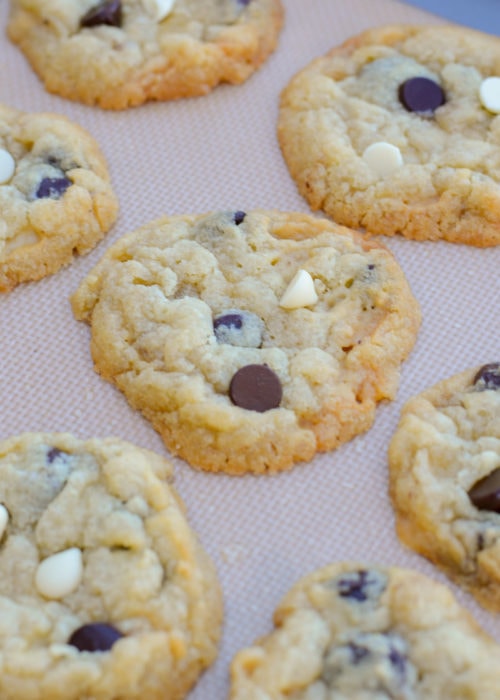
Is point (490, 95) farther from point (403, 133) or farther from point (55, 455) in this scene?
point (55, 455)

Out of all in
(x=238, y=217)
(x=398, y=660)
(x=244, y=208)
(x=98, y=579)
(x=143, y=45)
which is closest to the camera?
(x=398, y=660)

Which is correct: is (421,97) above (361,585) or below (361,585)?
above

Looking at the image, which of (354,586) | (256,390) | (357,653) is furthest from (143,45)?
(357,653)

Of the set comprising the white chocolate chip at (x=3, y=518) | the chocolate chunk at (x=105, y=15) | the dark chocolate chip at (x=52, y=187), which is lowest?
the white chocolate chip at (x=3, y=518)

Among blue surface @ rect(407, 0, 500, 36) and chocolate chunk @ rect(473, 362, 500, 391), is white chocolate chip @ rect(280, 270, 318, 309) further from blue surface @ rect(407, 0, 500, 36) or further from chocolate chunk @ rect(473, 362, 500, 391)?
blue surface @ rect(407, 0, 500, 36)

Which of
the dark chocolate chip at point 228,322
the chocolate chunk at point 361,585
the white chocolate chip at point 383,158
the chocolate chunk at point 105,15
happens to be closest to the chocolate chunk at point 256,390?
the dark chocolate chip at point 228,322

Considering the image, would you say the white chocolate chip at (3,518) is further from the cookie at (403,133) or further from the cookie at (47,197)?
the cookie at (403,133)

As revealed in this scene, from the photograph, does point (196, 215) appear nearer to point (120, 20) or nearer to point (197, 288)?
point (197, 288)
